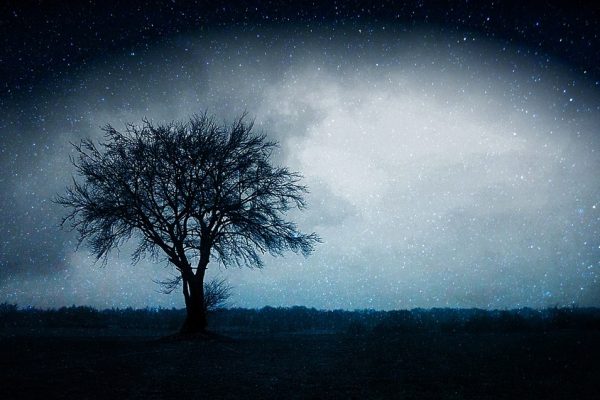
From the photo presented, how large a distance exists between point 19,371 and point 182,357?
3900 mm

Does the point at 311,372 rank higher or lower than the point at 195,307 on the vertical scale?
lower

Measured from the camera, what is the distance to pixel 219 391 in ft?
21.1

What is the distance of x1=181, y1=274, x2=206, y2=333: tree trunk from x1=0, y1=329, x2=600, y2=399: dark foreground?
444 cm

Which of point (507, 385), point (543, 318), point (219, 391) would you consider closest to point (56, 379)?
point (219, 391)

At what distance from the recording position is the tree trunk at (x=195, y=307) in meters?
17.1

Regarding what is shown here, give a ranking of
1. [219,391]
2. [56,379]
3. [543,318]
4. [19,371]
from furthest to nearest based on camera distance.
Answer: [543,318] < [19,371] < [56,379] < [219,391]

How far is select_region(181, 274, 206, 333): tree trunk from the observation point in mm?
17109

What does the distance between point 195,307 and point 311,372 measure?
34.9 ft

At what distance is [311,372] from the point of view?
820cm

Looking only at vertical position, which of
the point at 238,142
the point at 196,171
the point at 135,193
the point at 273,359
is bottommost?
the point at 273,359

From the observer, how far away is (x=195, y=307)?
57.1 ft

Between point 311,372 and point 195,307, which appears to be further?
point 195,307

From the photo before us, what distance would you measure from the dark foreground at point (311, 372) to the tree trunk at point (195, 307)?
4.44 metres

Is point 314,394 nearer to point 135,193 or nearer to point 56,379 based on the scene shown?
point 56,379
